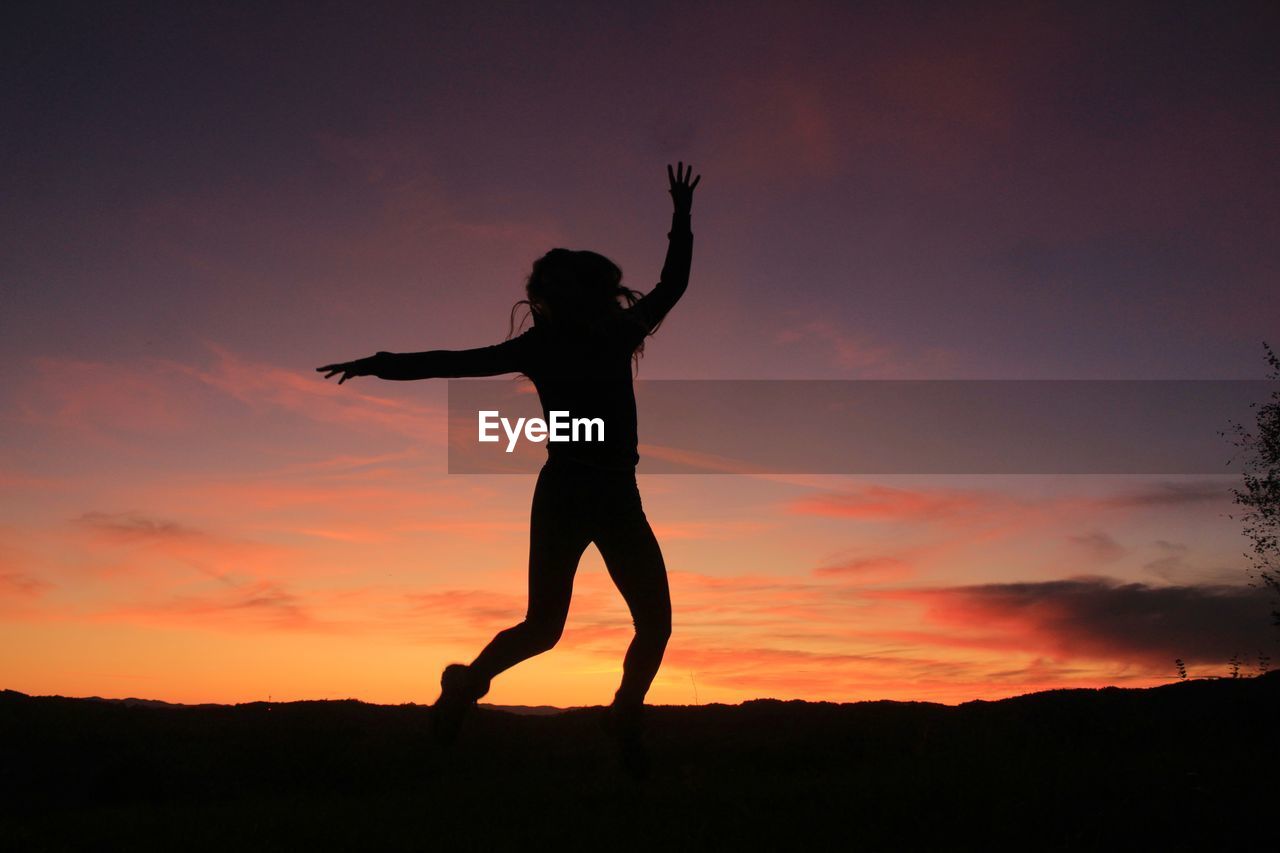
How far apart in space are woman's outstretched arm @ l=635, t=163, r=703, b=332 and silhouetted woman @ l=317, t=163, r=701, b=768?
0.7 inches

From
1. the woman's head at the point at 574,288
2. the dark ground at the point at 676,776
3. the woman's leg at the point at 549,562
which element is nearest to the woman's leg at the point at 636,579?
the woman's leg at the point at 549,562

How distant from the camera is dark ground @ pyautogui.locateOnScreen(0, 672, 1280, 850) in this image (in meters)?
5.18

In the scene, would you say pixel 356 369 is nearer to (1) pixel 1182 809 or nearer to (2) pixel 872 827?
(2) pixel 872 827

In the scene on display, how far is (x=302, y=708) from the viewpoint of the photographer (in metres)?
12.4

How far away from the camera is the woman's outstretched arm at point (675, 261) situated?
680 cm

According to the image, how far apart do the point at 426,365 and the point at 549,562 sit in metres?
1.41

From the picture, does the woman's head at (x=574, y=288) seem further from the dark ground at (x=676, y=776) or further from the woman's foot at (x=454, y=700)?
the dark ground at (x=676, y=776)

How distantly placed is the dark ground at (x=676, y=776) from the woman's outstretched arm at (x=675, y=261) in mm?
2999

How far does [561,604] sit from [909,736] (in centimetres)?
502

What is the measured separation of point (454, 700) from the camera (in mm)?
6859

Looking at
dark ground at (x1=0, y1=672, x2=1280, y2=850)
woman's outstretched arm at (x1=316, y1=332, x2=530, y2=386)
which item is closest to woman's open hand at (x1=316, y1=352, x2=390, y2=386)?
woman's outstretched arm at (x1=316, y1=332, x2=530, y2=386)

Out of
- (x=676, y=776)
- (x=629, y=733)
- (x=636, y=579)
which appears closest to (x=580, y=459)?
(x=636, y=579)

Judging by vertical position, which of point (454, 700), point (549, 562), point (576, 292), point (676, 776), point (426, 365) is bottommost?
point (676, 776)

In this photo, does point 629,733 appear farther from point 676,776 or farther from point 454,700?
point 676,776
